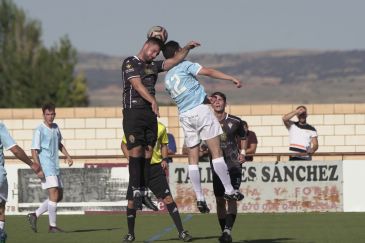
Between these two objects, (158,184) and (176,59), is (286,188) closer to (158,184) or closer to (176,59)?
(158,184)

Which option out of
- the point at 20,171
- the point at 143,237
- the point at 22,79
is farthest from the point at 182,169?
the point at 22,79

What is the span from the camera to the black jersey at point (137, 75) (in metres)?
16.9

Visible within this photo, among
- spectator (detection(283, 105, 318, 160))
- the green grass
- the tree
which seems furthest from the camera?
the tree

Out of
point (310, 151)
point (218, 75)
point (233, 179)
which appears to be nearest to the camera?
point (218, 75)

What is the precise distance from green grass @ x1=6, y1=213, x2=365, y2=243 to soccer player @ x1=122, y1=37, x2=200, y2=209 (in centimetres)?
180

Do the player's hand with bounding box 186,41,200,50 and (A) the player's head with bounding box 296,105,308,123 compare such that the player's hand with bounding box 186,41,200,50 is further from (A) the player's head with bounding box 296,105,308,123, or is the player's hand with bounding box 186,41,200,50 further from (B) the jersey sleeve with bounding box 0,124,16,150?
(A) the player's head with bounding box 296,105,308,123

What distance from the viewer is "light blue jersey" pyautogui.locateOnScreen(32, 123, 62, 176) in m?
21.7

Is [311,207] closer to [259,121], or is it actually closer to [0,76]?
[259,121]

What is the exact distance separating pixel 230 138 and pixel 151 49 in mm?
1937

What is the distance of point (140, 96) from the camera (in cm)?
1695

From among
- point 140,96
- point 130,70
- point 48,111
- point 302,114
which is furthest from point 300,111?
point 130,70

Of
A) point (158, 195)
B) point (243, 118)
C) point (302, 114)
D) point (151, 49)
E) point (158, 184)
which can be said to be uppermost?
point (243, 118)

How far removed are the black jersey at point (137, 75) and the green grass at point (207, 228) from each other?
93.7 inches

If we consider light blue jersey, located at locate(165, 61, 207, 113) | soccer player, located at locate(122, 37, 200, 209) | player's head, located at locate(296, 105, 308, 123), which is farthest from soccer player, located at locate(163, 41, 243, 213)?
player's head, located at locate(296, 105, 308, 123)
